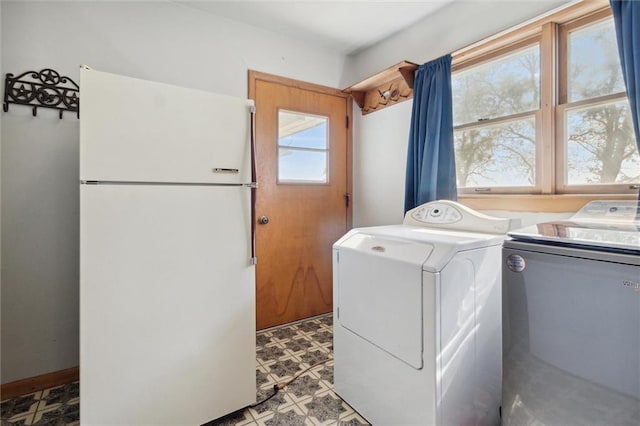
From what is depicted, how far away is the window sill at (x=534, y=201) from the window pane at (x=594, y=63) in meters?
0.55

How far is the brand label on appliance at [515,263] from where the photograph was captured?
1185 mm

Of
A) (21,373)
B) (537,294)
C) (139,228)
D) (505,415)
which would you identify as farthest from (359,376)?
(21,373)

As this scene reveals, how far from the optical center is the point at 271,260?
2.82 metres

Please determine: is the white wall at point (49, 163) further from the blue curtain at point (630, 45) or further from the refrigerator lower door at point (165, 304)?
the blue curtain at point (630, 45)

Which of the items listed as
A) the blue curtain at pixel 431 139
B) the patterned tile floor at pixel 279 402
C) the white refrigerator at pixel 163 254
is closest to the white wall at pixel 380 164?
the blue curtain at pixel 431 139

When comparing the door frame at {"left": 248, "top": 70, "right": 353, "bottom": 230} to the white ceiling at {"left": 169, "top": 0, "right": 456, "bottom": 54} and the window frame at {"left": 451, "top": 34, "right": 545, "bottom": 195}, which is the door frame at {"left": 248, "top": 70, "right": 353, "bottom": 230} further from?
the window frame at {"left": 451, "top": 34, "right": 545, "bottom": 195}

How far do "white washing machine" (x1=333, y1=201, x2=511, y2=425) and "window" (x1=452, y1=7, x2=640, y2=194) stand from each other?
0.54 metres

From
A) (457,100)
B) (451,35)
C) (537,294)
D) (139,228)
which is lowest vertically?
(537,294)

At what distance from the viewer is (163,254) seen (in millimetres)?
1487

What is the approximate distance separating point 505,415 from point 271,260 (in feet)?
6.49

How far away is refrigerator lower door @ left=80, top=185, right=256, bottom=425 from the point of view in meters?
1.34

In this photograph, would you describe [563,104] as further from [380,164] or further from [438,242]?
[380,164]

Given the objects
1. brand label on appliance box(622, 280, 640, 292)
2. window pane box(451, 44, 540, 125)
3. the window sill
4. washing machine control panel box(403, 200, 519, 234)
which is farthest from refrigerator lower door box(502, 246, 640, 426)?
window pane box(451, 44, 540, 125)

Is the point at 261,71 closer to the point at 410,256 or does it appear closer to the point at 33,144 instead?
the point at 33,144
